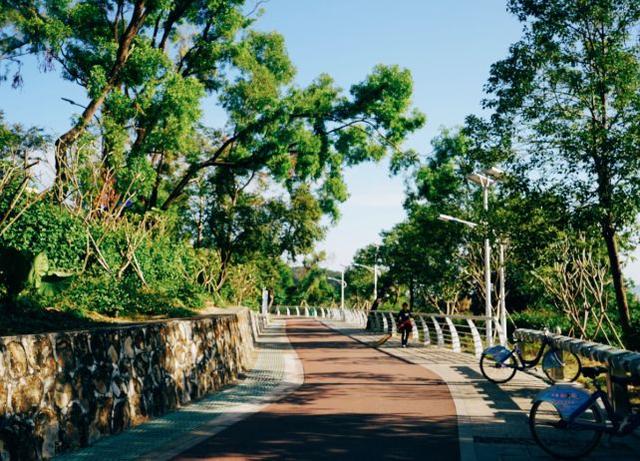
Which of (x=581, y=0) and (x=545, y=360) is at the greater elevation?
(x=581, y=0)

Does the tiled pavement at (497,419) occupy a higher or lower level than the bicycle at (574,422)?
lower

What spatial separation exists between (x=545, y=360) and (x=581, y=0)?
7.53 m

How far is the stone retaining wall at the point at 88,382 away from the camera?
6074 millimetres

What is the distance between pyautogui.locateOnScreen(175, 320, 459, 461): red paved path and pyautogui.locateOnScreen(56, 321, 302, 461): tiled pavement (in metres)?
0.26

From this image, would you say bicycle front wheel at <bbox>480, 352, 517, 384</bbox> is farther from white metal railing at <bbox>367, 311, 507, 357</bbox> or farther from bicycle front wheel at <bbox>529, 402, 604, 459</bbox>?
bicycle front wheel at <bbox>529, 402, 604, 459</bbox>

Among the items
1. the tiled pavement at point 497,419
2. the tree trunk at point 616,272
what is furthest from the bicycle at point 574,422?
the tree trunk at point 616,272

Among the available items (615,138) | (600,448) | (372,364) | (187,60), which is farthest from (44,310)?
(187,60)

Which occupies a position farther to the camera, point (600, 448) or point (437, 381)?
point (437, 381)

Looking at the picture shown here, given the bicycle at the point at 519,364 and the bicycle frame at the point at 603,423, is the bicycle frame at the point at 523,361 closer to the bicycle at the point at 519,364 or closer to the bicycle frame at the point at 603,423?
the bicycle at the point at 519,364

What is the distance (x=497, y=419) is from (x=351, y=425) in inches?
81.3

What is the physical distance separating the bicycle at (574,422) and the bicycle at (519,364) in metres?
4.74

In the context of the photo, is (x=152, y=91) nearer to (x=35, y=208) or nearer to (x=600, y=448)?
(x=35, y=208)

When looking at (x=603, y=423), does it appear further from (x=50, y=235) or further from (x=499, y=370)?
(x=50, y=235)

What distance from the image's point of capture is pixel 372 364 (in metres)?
17.5
